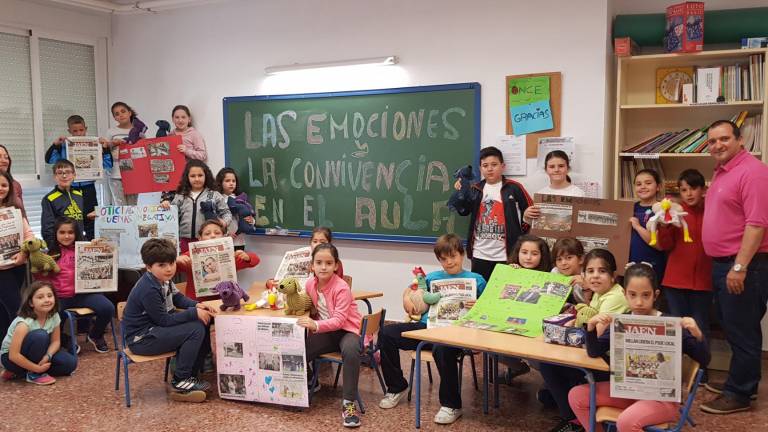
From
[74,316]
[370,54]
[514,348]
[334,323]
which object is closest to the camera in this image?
[514,348]

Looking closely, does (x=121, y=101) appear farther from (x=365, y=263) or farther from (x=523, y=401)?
(x=523, y=401)

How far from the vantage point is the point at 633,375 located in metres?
2.88

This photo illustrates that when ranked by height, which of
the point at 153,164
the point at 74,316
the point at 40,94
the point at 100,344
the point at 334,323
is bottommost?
the point at 100,344

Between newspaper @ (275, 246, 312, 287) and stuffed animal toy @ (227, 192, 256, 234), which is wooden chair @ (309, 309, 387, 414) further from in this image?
stuffed animal toy @ (227, 192, 256, 234)

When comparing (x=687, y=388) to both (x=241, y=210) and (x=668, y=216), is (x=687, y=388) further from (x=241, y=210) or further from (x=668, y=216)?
(x=241, y=210)

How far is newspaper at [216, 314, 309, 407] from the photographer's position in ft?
12.6

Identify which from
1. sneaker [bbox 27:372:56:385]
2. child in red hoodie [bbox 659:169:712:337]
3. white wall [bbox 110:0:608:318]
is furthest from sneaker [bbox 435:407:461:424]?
sneaker [bbox 27:372:56:385]

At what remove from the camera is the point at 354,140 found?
5.92m

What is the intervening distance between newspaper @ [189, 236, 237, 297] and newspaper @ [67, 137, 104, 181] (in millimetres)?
2288

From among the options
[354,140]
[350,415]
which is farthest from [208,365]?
[354,140]

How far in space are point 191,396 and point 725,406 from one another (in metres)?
3.13

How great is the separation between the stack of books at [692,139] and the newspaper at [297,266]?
2.37m

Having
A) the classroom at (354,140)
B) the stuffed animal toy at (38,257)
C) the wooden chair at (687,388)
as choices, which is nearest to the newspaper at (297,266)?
the classroom at (354,140)

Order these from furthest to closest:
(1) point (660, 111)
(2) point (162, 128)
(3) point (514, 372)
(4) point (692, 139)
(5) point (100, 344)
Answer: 1. (2) point (162, 128)
2. (5) point (100, 344)
3. (1) point (660, 111)
4. (4) point (692, 139)
5. (3) point (514, 372)
